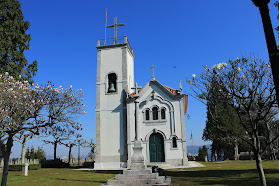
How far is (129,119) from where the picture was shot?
26453 millimetres

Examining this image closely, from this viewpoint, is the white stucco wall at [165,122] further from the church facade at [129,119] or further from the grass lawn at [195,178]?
the grass lawn at [195,178]

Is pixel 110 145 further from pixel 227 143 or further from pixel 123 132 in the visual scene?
pixel 227 143

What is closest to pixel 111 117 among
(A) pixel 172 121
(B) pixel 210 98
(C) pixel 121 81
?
(C) pixel 121 81

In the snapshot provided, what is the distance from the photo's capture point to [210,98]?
33.9 ft

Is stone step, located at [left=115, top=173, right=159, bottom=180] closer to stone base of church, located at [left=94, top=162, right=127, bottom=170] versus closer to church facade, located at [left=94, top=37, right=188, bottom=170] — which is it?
church facade, located at [left=94, top=37, right=188, bottom=170]

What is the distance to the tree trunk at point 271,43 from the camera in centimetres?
439

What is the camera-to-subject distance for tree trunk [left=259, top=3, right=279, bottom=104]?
4.39m

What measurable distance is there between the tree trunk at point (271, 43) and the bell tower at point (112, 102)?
75.9 ft

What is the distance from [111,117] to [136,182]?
15724 mm

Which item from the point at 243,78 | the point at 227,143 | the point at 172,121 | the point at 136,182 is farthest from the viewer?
the point at 227,143

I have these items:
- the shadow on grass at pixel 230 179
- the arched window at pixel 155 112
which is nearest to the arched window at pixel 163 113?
the arched window at pixel 155 112

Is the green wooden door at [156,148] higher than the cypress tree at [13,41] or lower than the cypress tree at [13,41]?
lower

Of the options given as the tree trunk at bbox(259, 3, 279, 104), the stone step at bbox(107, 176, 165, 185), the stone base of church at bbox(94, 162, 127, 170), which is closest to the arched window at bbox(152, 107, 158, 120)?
the stone base of church at bbox(94, 162, 127, 170)

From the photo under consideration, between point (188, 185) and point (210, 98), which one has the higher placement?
point (210, 98)
